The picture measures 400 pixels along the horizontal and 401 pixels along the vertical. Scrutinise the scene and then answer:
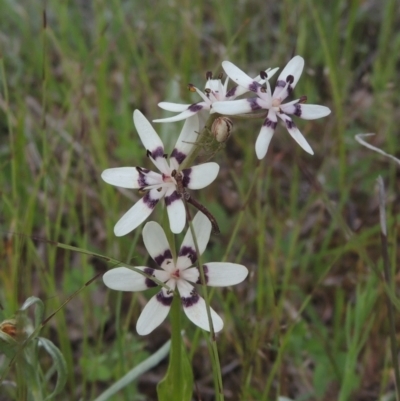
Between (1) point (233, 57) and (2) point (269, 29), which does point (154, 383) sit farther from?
(2) point (269, 29)

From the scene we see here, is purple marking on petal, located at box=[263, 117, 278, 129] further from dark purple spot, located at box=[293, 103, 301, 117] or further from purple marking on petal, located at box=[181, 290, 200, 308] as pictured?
purple marking on petal, located at box=[181, 290, 200, 308]

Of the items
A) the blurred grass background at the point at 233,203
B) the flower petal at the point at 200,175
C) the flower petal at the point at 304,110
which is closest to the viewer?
the flower petal at the point at 200,175

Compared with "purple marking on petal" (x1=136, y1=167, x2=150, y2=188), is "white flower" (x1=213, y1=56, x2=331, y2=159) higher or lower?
higher

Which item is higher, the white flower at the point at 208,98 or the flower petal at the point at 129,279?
the white flower at the point at 208,98

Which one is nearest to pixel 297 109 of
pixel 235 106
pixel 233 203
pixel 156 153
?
pixel 235 106

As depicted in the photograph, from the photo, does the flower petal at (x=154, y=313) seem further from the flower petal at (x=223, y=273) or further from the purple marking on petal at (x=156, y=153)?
the purple marking on petal at (x=156, y=153)

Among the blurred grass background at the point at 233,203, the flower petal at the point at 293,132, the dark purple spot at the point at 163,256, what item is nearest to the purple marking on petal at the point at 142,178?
the dark purple spot at the point at 163,256

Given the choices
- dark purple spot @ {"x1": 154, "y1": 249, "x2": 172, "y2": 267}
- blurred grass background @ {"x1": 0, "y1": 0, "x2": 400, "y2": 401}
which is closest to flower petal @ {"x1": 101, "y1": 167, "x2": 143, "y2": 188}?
dark purple spot @ {"x1": 154, "y1": 249, "x2": 172, "y2": 267}
